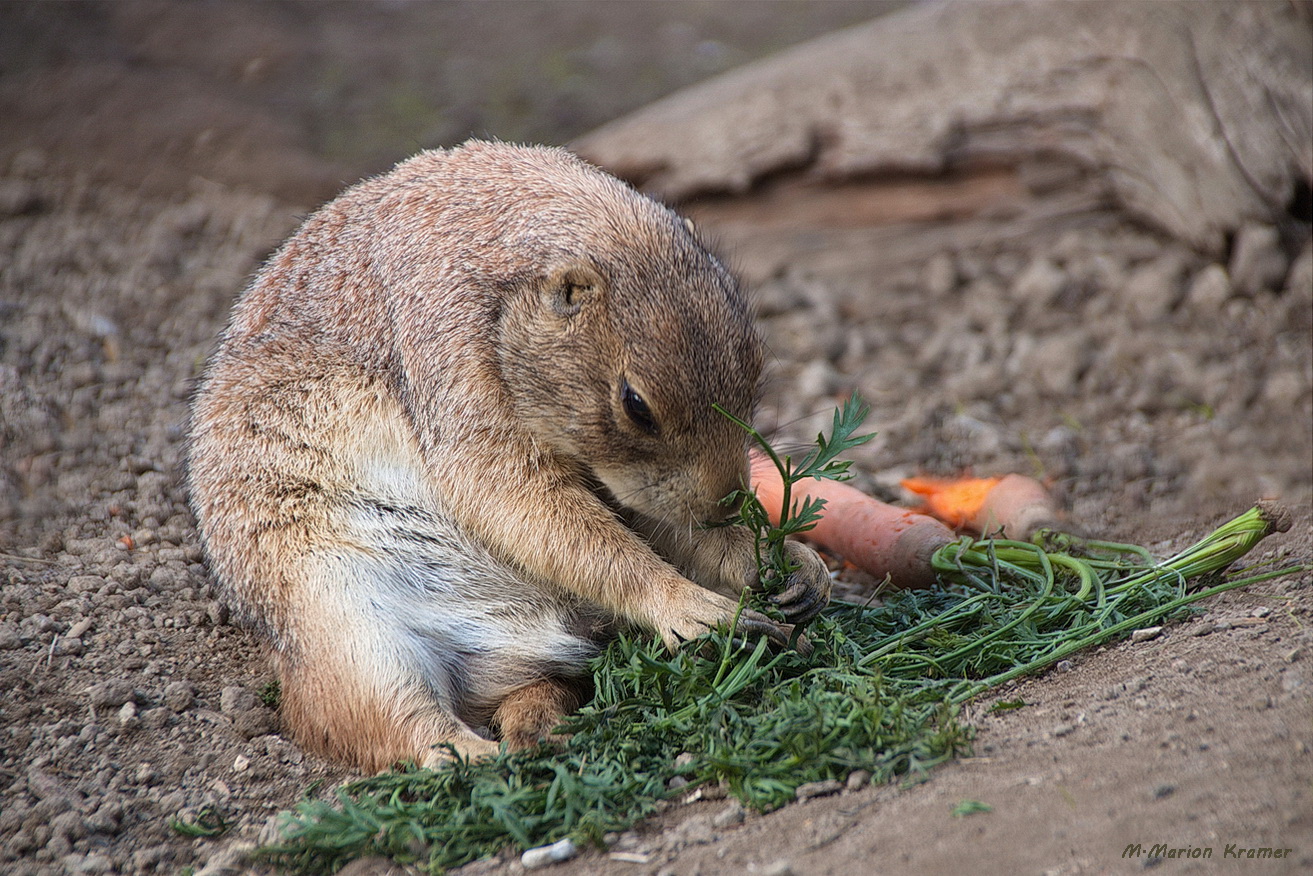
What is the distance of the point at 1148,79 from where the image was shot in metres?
6.63

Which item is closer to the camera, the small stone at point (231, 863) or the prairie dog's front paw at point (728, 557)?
the small stone at point (231, 863)

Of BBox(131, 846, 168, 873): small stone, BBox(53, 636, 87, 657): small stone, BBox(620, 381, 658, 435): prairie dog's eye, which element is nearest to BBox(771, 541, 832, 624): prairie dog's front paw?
BBox(620, 381, 658, 435): prairie dog's eye

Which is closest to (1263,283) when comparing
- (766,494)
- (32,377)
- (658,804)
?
(766,494)

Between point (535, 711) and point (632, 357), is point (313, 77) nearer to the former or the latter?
point (632, 357)

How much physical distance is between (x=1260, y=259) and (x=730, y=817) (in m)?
5.13

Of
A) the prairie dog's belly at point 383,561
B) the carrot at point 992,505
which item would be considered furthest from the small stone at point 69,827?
the carrot at point 992,505

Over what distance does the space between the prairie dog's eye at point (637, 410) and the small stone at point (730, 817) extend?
4.17 ft

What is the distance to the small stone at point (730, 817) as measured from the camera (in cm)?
311

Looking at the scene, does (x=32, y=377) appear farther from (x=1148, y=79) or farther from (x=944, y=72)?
(x=1148, y=79)

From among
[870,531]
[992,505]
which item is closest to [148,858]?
[870,531]

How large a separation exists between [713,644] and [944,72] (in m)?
5.14

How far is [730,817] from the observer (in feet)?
10.3

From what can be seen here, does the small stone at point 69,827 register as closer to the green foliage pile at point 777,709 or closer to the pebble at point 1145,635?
the green foliage pile at point 777,709

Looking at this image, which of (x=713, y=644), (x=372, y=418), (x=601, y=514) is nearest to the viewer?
(x=713, y=644)
